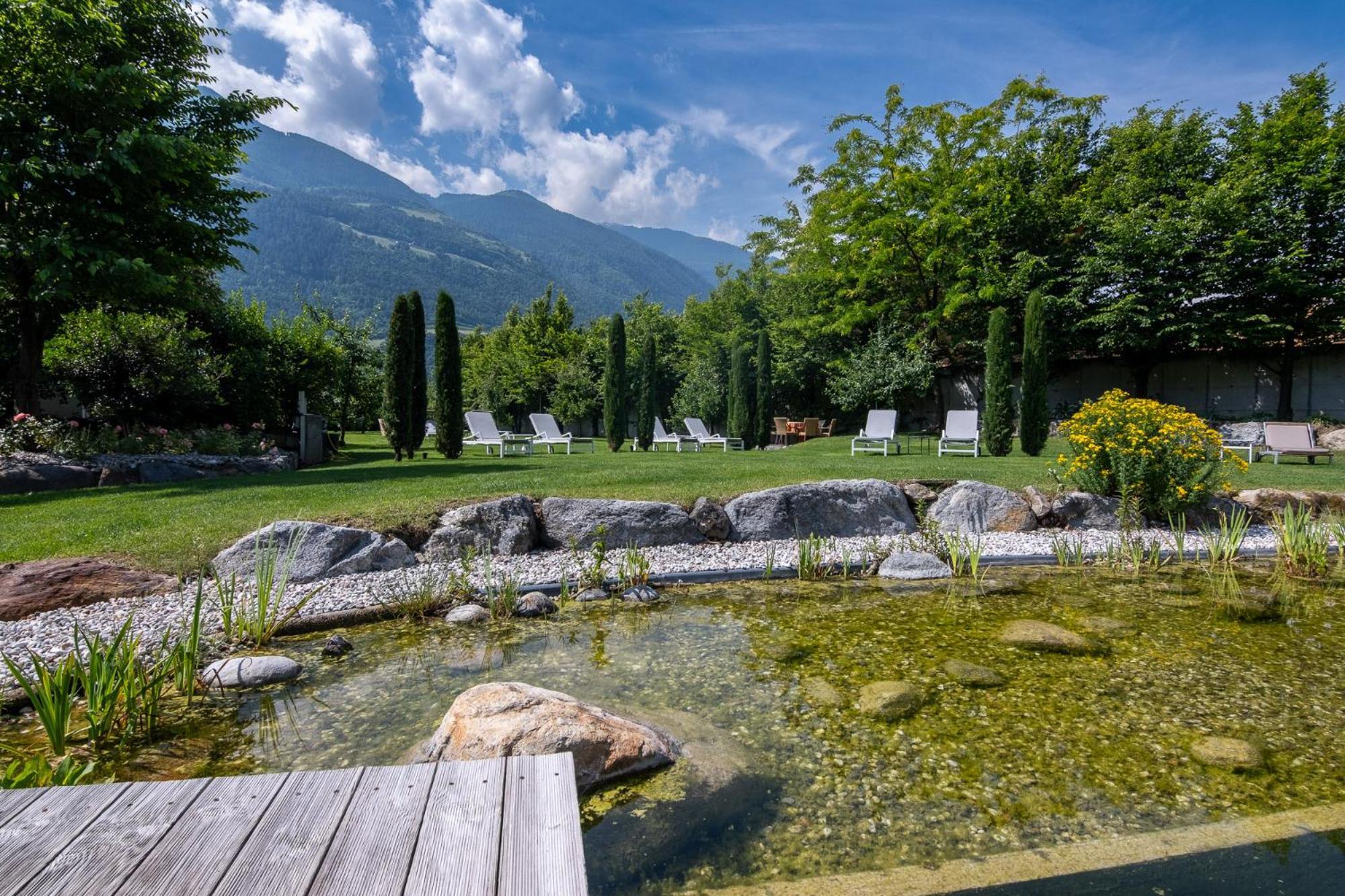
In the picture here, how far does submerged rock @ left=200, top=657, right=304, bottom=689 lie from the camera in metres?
3.50

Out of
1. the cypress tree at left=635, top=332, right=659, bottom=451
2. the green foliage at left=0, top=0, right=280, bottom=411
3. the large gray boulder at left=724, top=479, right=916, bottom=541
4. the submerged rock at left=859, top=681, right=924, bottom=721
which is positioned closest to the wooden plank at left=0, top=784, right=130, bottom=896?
the submerged rock at left=859, top=681, right=924, bottom=721

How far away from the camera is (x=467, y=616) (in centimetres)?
A: 464

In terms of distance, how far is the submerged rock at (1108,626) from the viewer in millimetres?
4327

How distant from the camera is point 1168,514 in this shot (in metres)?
7.09

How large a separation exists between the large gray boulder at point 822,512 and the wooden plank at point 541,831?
549 centimetres

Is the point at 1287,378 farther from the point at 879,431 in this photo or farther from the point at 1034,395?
the point at 879,431

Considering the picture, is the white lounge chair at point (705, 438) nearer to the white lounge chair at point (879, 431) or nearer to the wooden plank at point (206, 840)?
the white lounge chair at point (879, 431)

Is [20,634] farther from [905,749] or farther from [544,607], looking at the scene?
[905,749]

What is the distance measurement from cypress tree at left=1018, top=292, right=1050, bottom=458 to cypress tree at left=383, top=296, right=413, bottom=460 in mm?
11278

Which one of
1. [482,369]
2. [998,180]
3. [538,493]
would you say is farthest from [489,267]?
[538,493]

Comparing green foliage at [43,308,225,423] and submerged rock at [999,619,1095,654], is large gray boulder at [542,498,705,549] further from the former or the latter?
green foliage at [43,308,225,423]

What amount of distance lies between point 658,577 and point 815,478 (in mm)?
3136

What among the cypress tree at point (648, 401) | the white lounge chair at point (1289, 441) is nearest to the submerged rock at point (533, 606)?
the cypress tree at point (648, 401)

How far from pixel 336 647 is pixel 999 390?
12.2 metres
